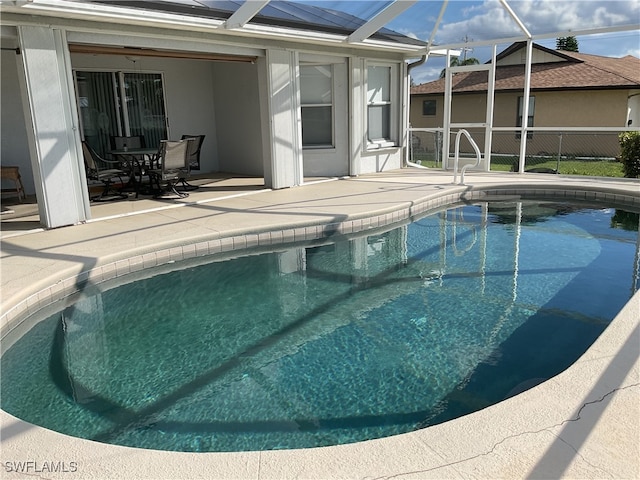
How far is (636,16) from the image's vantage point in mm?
9000

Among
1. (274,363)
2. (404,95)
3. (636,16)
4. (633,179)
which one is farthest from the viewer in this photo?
(404,95)

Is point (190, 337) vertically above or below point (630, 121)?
below

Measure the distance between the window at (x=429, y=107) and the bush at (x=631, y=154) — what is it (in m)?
12.4

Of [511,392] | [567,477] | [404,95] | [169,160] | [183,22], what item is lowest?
[511,392]

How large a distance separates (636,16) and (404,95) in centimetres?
474

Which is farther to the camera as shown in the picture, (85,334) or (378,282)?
(378,282)

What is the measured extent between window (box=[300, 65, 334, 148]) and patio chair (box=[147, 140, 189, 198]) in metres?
3.13

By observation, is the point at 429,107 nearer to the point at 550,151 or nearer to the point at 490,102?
the point at 550,151

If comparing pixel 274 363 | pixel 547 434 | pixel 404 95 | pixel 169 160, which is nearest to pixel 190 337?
pixel 274 363

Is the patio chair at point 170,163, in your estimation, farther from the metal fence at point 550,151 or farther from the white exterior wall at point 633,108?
the white exterior wall at point 633,108

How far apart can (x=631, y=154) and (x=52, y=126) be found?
10689 millimetres

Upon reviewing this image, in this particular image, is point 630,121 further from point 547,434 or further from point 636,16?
point 547,434
